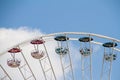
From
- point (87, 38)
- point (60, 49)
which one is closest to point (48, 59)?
point (60, 49)

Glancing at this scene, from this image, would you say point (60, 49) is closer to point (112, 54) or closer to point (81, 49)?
point (81, 49)

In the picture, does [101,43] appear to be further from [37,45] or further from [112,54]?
[37,45]

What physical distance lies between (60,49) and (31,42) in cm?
290

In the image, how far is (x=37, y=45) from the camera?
42.8 meters

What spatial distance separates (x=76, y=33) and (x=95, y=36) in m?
1.73

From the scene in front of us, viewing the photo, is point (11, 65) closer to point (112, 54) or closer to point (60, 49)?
point (60, 49)

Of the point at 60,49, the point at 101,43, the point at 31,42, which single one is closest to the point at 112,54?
the point at 101,43

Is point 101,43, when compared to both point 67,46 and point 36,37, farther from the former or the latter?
point 36,37

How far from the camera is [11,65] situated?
42656 millimetres

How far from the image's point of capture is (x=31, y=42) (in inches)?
1657

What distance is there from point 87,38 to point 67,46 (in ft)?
7.01

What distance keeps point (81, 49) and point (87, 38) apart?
148cm

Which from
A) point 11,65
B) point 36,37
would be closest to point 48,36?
point 36,37

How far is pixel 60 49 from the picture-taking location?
4325 centimetres
